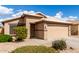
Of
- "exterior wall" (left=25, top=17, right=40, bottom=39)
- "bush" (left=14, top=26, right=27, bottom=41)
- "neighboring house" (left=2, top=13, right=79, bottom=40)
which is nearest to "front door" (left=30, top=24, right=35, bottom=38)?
"neighboring house" (left=2, top=13, right=79, bottom=40)

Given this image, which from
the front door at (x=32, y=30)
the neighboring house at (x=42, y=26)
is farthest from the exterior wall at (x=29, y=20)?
the front door at (x=32, y=30)

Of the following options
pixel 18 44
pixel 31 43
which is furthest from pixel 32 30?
pixel 18 44

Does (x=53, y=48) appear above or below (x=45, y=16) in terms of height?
below

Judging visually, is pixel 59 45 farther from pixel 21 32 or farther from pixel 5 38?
pixel 5 38

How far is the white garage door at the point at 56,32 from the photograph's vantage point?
12978 millimetres

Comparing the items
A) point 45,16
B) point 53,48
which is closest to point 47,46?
point 53,48

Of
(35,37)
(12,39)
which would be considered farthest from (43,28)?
(12,39)

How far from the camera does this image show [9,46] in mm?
12812

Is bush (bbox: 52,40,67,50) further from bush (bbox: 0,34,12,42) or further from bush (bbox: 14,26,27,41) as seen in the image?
bush (bbox: 0,34,12,42)

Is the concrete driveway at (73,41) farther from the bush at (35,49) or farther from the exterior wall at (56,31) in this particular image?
the bush at (35,49)

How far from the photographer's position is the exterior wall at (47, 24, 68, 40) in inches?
511
